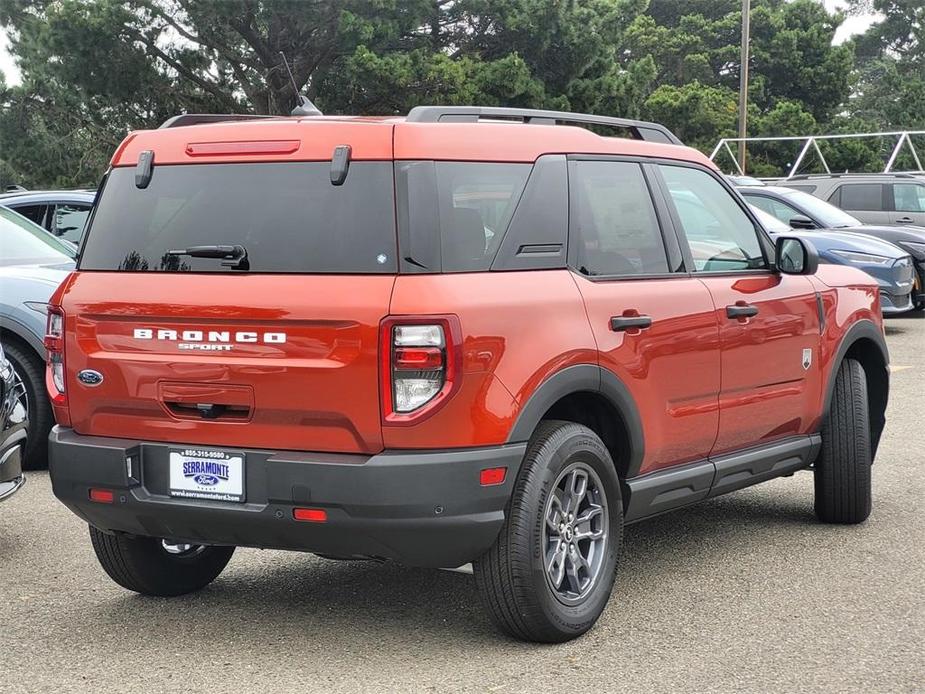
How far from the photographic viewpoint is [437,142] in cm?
441

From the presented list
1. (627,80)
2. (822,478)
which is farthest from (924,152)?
(822,478)

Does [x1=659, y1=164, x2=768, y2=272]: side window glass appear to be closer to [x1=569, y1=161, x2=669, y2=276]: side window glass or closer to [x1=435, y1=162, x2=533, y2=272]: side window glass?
[x1=569, y1=161, x2=669, y2=276]: side window glass

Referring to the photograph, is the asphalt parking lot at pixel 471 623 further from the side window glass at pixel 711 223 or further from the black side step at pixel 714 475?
the side window glass at pixel 711 223

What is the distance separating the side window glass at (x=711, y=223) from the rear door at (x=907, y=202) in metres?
14.5

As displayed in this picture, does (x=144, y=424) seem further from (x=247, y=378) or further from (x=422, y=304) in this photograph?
(x=422, y=304)

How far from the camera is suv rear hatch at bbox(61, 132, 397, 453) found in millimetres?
4199

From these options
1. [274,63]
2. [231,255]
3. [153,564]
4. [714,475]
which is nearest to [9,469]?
[153,564]

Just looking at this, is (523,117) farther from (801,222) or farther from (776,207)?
(776,207)

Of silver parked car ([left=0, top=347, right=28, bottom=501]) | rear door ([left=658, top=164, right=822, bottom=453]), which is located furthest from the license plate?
rear door ([left=658, top=164, right=822, bottom=453])

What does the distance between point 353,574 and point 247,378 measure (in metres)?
1.63

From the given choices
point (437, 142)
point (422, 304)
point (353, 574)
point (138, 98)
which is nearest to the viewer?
point (422, 304)

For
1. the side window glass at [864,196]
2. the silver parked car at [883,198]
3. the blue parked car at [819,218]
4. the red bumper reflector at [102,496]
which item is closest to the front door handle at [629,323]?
the red bumper reflector at [102,496]

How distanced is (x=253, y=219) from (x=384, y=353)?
0.71m

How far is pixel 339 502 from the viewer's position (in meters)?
4.16
